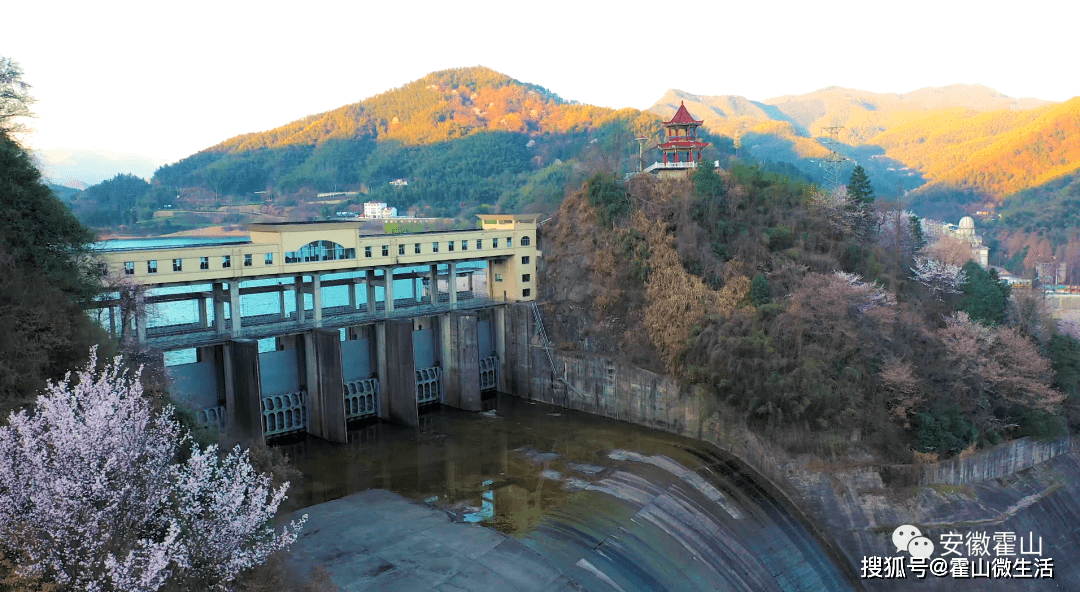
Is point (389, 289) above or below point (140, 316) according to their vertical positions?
below

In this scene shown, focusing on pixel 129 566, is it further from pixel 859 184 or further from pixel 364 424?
pixel 859 184

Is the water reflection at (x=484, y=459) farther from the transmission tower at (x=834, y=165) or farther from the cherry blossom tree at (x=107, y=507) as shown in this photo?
the transmission tower at (x=834, y=165)

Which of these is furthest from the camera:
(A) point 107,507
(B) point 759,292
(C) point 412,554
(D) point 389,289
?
(D) point 389,289

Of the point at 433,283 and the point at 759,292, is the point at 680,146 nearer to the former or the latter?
the point at 759,292

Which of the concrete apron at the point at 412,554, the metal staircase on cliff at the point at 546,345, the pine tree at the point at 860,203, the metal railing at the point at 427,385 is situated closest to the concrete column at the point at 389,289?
the metal railing at the point at 427,385

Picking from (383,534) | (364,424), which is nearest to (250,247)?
(364,424)

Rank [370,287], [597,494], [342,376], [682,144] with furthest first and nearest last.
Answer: [682,144] → [370,287] → [342,376] → [597,494]

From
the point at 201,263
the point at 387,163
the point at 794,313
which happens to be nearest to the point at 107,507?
the point at 201,263
